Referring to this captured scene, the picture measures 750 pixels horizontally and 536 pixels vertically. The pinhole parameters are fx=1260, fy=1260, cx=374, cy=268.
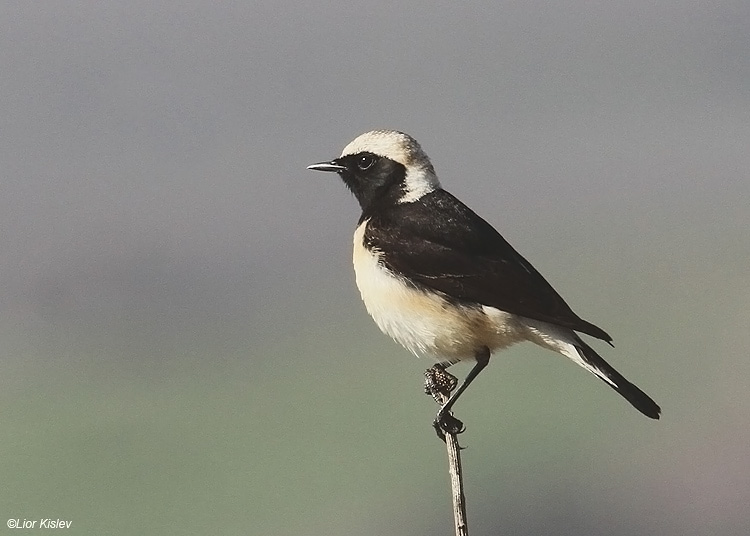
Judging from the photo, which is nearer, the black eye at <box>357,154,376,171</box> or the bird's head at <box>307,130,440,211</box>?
the bird's head at <box>307,130,440,211</box>

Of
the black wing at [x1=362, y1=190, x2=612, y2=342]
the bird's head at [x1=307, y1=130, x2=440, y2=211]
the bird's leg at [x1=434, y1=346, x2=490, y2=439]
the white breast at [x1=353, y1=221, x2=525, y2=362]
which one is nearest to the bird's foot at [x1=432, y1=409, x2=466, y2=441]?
the bird's leg at [x1=434, y1=346, x2=490, y2=439]

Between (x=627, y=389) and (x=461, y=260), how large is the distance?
1207 millimetres

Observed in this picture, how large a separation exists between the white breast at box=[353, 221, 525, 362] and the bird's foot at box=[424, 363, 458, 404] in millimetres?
308

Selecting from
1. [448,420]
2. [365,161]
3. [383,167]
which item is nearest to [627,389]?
[448,420]

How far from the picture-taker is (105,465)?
97.5 feet

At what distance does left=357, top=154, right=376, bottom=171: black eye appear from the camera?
8234mm

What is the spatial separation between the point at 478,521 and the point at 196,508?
7898mm

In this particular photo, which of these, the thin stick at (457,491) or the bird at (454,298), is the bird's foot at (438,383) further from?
the thin stick at (457,491)

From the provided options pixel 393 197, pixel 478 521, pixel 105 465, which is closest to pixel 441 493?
pixel 478 521

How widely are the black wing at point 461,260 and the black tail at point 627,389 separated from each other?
10.2 inches

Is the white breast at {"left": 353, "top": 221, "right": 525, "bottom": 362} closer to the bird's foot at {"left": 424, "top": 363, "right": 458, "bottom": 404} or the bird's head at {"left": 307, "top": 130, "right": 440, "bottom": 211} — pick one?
the bird's foot at {"left": 424, "top": 363, "right": 458, "bottom": 404}

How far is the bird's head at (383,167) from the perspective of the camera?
8133mm

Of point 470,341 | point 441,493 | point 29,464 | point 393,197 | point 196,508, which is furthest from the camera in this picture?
point 29,464

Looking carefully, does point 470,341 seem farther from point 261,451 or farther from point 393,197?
point 261,451
